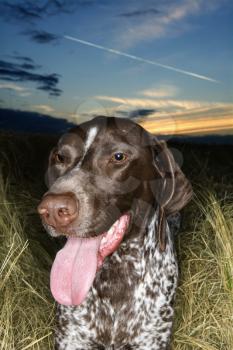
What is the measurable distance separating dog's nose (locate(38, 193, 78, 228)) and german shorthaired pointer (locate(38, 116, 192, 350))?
10cm

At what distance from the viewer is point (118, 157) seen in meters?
3.50

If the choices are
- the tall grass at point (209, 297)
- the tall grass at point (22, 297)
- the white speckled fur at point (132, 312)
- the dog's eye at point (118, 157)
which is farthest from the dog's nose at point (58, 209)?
the tall grass at point (209, 297)

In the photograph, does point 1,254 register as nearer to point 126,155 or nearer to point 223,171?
point 126,155

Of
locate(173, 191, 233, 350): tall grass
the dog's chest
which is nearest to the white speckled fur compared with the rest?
the dog's chest

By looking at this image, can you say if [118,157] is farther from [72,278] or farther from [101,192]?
[72,278]

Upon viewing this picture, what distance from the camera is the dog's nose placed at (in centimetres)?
297

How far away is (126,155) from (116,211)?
1.07ft

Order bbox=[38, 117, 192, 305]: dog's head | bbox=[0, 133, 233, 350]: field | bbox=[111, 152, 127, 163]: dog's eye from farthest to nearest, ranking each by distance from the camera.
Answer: bbox=[0, 133, 233, 350]: field, bbox=[111, 152, 127, 163]: dog's eye, bbox=[38, 117, 192, 305]: dog's head

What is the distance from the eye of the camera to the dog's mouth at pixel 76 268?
11.0ft

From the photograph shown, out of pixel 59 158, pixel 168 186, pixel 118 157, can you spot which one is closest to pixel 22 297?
pixel 59 158

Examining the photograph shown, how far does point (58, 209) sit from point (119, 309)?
1061 millimetres

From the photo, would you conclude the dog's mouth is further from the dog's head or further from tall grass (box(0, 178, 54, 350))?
tall grass (box(0, 178, 54, 350))

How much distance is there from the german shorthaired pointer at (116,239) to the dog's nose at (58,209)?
0.33 ft

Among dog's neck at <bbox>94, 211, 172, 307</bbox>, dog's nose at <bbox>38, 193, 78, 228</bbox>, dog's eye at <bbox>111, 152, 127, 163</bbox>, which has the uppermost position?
dog's eye at <bbox>111, 152, 127, 163</bbox>
